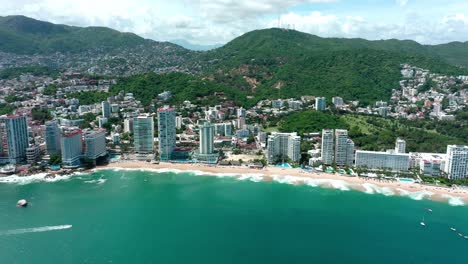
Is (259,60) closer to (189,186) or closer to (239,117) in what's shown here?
(239,117)

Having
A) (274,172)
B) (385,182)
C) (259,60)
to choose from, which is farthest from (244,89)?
(385,182)

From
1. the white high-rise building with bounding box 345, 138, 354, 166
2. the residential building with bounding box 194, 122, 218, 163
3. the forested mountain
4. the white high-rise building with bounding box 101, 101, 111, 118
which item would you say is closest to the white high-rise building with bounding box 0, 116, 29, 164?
the white high-rise building with bounding box 101, 101, 111, 118

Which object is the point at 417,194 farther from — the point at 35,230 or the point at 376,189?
the point at 35,230

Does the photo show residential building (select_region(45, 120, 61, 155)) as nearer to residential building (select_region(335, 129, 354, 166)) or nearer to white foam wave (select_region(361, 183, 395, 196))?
residential building (select_region(335, 129, 354, 166))

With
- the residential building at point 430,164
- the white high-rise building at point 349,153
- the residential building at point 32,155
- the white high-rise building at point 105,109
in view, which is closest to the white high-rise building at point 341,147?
the white high-rise building at point 349,153

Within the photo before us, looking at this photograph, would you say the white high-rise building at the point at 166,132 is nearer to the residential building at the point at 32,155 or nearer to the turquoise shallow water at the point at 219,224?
the turquoise shallow water at the point at 219,224

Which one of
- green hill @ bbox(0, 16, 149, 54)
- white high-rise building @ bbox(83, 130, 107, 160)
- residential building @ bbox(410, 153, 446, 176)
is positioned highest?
green hill @ bbox(0, 16, 149, 54)
